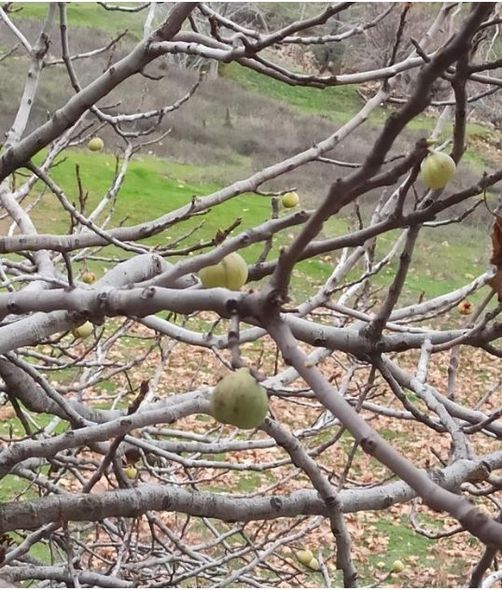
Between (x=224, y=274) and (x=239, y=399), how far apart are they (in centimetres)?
26

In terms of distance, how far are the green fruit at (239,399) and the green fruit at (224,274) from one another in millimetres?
222

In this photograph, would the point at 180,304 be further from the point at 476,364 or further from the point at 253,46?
the point at 476,364

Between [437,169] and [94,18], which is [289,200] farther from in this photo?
[94,18]

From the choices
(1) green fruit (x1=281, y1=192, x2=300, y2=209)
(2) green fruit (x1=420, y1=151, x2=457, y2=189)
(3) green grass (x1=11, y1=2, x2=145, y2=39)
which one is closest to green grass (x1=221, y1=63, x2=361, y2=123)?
(3) green grass (x1=11, y1=2, x2=145, y2=39)

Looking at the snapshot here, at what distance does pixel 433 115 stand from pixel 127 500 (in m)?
14.1

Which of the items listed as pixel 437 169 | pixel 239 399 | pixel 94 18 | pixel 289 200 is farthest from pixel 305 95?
pixel 239 399

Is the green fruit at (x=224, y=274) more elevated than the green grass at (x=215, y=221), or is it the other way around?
the green grass at (x=215, y=221)

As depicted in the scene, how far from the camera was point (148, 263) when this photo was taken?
5.74 feet

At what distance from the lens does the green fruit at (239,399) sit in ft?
3.04

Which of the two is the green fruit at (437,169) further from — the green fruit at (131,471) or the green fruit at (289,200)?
the green fruit at (131,471)

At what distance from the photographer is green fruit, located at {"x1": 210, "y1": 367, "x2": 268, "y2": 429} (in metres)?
0.93

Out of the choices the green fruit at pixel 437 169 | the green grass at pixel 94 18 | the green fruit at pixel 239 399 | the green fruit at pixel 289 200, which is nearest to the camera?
the green fruit at pixel 239 399

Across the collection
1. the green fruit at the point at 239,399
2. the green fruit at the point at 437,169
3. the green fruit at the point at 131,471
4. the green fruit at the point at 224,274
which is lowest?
the green fruit at the point at 239,399

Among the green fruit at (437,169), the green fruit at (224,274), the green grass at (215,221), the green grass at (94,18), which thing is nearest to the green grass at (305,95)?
the green grass at (94,18)
